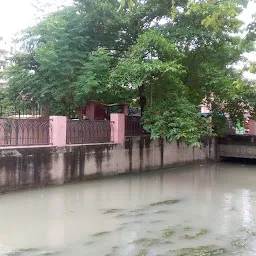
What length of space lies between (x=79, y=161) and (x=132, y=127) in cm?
379

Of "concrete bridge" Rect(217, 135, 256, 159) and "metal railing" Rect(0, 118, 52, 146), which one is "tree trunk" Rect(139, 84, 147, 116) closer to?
"metal railing" Rect(0, 118, 52, 146)

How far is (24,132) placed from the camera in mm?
9047

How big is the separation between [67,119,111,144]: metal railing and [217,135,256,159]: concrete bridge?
752 centimetres

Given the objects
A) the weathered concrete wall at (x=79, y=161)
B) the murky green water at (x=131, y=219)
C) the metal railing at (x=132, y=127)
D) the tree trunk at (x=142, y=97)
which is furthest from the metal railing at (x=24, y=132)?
the metal railing at (x=132, y=127)

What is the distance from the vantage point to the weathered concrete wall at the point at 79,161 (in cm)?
845

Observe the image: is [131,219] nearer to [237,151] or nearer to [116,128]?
[116,128]

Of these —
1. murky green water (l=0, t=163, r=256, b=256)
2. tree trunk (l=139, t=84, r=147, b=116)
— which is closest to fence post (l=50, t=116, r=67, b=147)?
murky green water (l=0, t=163, r=256, b=256)

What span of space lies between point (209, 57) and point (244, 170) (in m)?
4.64

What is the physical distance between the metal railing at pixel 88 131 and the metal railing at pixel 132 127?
1.81m

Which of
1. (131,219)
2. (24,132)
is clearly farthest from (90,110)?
(131,219)

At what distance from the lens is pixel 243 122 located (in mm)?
15484

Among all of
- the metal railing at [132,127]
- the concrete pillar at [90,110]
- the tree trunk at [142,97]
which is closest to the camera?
the tree trunk at [142,97]

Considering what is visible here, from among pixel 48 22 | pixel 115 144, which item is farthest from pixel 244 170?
pixel 48 22

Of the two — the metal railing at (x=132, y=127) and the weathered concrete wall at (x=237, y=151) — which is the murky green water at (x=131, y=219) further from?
the weathered concrete wall at (x=237, y=151)
